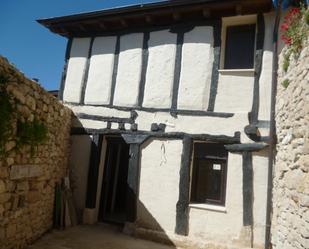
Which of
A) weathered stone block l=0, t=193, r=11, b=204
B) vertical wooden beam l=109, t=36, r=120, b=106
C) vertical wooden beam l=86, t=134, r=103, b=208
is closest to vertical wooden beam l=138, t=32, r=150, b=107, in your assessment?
vertical wooden beam l=109, t=36, r=120, b=106

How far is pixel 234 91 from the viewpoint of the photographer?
5961 mm

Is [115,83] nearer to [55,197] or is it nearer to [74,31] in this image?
[74,31]

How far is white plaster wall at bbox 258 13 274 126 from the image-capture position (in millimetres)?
5652

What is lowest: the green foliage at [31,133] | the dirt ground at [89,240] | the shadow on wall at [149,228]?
the dirt ground at [89,240]

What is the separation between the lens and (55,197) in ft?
20.4

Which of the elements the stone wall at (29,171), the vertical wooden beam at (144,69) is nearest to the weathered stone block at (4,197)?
the stone wall at (29,171)

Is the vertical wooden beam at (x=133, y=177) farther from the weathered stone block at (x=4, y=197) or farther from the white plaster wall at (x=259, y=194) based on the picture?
the weathered stone block at (x=4, y=197)

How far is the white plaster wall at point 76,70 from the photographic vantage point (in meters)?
7.32

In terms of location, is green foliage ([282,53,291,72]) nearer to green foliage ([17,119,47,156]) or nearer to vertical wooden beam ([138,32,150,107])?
vertical wooden beam ([138,32,150,107])

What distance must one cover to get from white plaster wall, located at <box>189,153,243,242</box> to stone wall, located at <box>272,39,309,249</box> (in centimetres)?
69

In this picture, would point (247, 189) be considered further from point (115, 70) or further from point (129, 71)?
point (115, 70)

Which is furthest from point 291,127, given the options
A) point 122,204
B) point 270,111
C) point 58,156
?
point 122,204

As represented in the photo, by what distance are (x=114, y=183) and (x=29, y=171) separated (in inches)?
123

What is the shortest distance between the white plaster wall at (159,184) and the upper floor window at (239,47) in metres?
2.18
